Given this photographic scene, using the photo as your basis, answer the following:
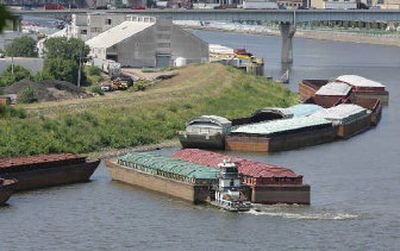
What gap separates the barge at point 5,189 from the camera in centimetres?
3622

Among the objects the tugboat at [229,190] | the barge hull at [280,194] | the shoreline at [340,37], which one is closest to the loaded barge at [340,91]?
the barge hull at [280,194]

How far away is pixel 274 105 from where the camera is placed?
65812 mm

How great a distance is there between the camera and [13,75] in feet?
224

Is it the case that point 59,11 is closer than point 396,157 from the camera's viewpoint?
No

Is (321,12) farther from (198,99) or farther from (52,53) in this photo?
(198,99)

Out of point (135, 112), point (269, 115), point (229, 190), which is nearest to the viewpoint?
point (229, 190)

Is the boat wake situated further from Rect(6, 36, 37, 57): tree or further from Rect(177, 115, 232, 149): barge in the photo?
Rect(6, 36, 37, 57): tree

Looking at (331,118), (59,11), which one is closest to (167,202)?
(331,118)

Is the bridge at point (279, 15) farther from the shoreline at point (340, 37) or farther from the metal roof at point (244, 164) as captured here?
the metal roof at point (244, 164)

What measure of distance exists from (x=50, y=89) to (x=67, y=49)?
20786 millimetres

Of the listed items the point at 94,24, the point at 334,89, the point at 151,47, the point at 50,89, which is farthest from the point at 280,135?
the point at 94,24

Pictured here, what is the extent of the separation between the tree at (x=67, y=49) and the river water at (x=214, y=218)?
36.0m

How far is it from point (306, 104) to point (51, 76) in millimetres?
15600

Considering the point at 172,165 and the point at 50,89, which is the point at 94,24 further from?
the point at 172,165
